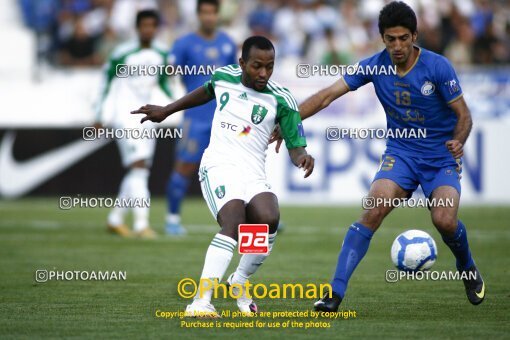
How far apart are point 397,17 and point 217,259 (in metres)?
2.23

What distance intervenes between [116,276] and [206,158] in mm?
2616

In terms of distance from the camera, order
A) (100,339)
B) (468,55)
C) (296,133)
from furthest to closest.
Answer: (468,55), (296,133), (100,339)

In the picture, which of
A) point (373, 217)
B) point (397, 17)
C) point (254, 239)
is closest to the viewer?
point (254, 239)

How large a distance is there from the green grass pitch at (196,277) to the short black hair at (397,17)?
7.01 ft

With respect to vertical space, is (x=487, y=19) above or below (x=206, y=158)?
above

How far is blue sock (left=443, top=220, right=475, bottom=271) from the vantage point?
7934 mm

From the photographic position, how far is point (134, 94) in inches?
559

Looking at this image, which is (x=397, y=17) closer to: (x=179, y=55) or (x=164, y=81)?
(x=179, y=55)

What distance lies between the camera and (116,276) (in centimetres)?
988

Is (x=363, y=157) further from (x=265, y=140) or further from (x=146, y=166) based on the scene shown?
(x=265, y=140)

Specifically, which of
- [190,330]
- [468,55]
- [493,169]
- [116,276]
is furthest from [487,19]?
[190,330]

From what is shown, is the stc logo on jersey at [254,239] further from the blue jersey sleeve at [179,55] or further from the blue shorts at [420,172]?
the blue jersey sleeve at [179,55]

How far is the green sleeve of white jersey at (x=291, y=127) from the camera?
753 cm

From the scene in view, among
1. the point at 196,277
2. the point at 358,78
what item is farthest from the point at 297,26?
the point at 358,78
